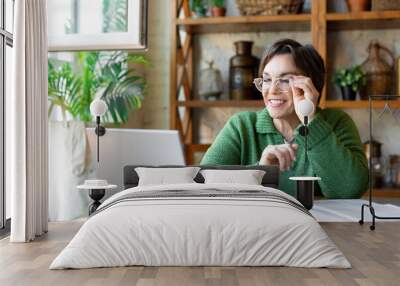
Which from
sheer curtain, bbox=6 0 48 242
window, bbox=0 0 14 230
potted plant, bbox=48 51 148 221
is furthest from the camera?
potted plant, bbox=48 51 148 221

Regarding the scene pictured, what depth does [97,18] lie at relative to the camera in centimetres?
549

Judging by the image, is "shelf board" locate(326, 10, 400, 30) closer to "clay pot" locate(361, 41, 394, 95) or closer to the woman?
"clay pot" locate(361, 41, 394, 95)

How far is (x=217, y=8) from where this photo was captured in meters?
6.10

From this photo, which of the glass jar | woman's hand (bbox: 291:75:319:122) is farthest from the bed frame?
the glass jar

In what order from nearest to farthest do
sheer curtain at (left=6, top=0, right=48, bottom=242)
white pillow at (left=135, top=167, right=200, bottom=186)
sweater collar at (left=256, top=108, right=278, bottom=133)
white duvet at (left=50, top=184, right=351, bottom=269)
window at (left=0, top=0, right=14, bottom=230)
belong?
white duvet at (left=50, top=184, right=351, bottom=269) → sheer curtain at (left=6, top=0, right=48, bottom=242) → window at (left=0, top=0, right=14, bottom=230) → white pillow at (left=135, top=167, right=200, bottom=186) → sweater collar at (left=256, top=108, right=278, bottom=133)

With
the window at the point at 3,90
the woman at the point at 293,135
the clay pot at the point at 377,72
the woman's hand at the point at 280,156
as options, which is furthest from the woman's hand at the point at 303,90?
the window at the point at 3,90

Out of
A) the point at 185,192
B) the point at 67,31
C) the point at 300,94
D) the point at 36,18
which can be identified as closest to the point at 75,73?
the point at 67,31

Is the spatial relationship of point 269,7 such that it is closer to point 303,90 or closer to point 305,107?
point 303,90

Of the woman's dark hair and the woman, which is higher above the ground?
the woman's dark hair

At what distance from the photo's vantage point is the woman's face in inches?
225

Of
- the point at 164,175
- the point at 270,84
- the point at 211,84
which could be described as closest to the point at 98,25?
the point at 211,84

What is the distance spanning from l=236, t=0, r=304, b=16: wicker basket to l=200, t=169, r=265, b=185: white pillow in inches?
68.1

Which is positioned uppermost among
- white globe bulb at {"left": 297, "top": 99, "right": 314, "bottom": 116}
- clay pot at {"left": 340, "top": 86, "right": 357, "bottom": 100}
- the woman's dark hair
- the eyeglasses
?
the woman's dark hair

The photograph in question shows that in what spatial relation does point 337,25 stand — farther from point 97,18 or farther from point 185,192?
point 185,192
